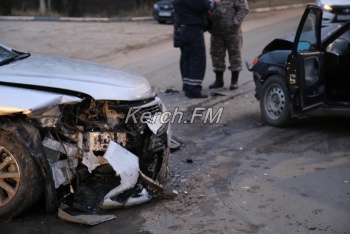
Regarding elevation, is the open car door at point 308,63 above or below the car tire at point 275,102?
above

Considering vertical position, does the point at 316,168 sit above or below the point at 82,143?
below

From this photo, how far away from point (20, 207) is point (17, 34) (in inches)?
503

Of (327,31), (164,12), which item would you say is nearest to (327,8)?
(164,12)

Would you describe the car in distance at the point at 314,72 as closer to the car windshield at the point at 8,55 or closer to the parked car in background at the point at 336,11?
the car windshield at the point at 8,55

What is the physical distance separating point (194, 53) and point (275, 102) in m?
2.05

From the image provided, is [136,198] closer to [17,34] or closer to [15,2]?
[17,34]

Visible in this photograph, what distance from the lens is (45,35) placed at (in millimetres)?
17562

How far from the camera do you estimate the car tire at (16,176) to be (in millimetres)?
4902

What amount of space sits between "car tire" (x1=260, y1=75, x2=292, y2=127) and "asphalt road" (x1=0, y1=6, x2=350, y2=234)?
13cm

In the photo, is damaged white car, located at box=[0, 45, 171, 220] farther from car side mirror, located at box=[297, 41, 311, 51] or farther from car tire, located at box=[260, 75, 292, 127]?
car tire, located at box=[260, 75, 292, 127]

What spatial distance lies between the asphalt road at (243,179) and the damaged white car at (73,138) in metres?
0.22

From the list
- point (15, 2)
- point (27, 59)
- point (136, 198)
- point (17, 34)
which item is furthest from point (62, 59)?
point (15, 2)

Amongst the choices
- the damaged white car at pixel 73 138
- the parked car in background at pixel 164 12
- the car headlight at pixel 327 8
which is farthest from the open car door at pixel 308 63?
the parked car in background at pixel 164 12

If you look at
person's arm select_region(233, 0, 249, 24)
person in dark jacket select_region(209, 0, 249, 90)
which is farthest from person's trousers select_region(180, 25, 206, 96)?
person's arm select_region(233, 0, 249, 24)
